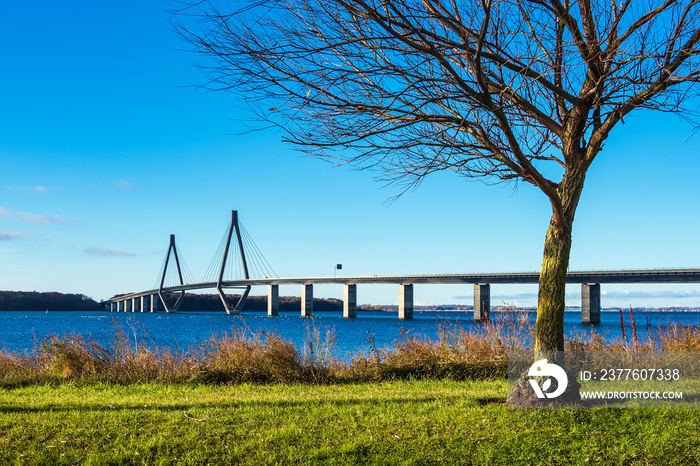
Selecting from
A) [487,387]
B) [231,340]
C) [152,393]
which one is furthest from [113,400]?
[487,387]

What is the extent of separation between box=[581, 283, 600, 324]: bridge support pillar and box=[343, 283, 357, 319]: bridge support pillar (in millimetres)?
33341

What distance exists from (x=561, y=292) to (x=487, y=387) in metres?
2.73

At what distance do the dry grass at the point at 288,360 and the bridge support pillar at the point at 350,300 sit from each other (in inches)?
2931

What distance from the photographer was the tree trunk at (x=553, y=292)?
6.50m

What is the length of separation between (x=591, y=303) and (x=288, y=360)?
70.5m

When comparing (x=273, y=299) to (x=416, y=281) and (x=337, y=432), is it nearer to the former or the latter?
(x=416, y=281)

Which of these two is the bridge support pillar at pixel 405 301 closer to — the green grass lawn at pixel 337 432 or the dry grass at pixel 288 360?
the dry grass at pixel 288 360

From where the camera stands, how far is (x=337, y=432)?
5.45 meters

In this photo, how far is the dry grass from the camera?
32.1 ft

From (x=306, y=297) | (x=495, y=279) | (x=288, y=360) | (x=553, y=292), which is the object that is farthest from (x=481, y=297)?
(x=553, y=292)

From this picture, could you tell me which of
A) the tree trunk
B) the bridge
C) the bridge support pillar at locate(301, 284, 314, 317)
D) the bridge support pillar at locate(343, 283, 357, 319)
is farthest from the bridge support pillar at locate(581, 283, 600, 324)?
the tree trunk

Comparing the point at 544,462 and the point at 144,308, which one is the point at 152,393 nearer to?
the point at 544,462

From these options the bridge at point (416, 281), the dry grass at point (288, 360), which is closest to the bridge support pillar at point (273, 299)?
the bridge at point (416, 281)

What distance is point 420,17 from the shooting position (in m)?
5.09
